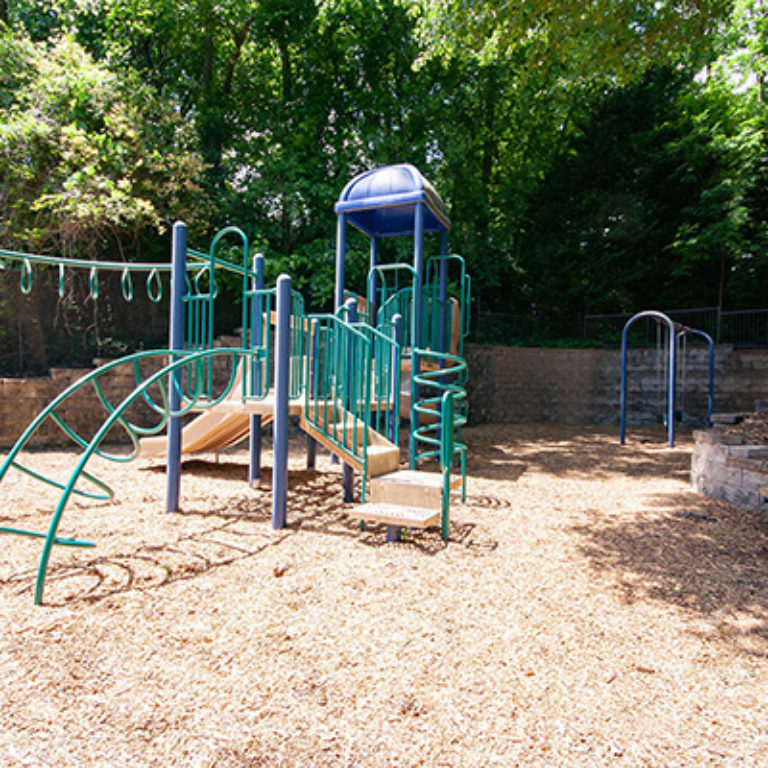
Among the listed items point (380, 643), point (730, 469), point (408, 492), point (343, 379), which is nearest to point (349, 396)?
point (343, 379)

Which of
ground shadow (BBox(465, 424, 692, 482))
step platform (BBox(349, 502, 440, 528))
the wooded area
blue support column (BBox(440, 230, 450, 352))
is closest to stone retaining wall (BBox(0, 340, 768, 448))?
ground shadow (BBox(465, 424, 692, 482))

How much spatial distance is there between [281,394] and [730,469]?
4479 millimetres

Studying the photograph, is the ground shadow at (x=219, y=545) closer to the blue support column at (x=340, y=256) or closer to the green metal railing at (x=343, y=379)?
the green metal railing at (x=343, y=379)

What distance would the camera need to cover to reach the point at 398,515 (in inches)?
150

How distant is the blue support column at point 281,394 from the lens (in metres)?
4.33

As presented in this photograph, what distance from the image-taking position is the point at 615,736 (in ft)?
6.20

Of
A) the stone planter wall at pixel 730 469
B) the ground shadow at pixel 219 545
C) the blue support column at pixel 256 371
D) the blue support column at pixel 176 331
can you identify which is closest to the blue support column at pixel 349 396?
the ground shadow at pixel 219 545

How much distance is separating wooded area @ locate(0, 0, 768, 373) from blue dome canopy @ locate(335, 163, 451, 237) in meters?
2.62

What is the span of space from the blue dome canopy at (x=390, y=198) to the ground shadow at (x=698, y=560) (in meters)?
4.51

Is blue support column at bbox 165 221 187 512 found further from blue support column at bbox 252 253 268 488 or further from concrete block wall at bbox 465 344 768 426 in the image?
concrete block wall at bbox 465 344 768 426

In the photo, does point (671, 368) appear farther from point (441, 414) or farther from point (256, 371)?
point (256, 371)

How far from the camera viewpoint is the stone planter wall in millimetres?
5207

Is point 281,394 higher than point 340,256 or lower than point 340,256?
lower

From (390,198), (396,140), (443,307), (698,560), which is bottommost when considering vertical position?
(698,560)
